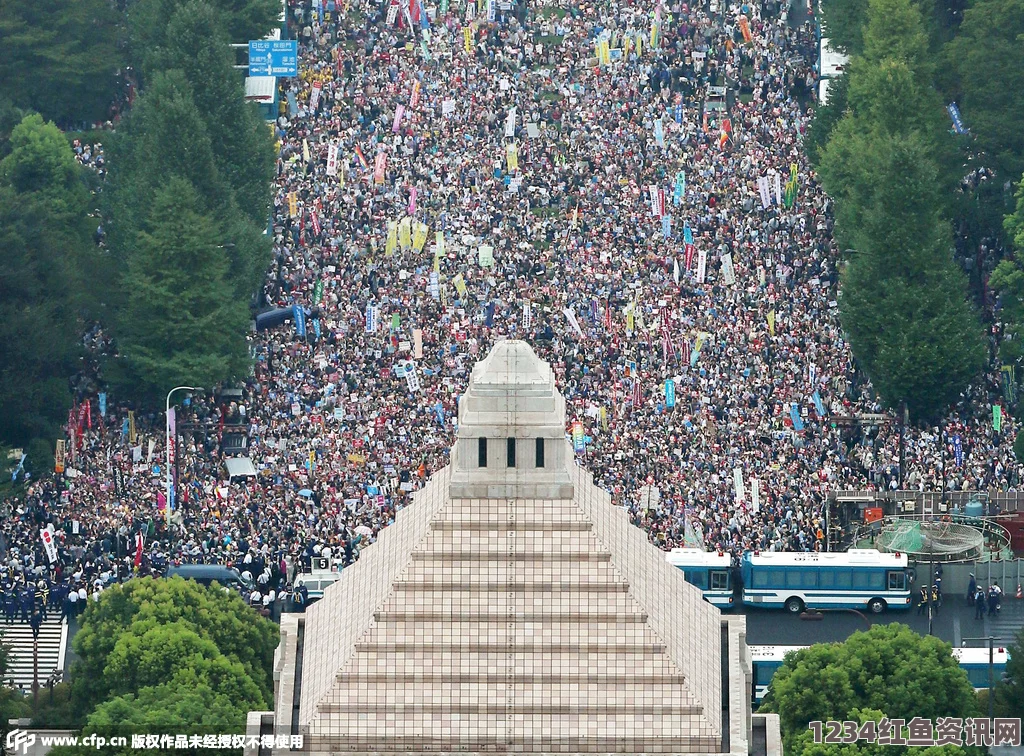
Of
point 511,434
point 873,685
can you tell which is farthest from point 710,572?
point 511,434

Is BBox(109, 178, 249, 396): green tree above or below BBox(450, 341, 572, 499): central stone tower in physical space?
above

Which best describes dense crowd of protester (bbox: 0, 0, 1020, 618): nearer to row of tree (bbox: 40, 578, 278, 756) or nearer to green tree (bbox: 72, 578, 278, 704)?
green tree (bbox: 72, 578, 278, 704)

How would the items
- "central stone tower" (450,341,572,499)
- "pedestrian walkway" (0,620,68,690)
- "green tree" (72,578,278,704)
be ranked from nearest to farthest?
"central stone tower" (450,341,572,499), "green tree" (72,578,278,704), "pedestrian walkway" (0,620,68,690)

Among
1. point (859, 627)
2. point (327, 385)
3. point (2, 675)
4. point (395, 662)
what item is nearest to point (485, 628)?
point (395, 662)

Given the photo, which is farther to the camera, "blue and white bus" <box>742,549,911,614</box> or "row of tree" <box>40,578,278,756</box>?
"blue and white bus" <box>742,549,911,614</box>

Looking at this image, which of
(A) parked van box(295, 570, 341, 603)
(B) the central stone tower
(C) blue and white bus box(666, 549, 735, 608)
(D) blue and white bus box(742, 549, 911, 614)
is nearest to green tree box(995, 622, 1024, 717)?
(D) blue and white bus box(742, 549, 911, 614)

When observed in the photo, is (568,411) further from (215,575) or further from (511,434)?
(511,434)

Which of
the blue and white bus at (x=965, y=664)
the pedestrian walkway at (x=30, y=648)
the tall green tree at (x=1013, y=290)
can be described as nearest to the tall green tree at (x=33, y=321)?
the pedestrian walkway at (x=30, y=648)

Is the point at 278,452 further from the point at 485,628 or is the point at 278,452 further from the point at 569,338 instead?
the point at 485,628
